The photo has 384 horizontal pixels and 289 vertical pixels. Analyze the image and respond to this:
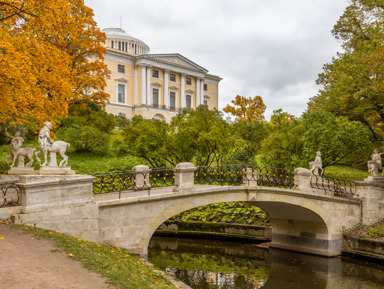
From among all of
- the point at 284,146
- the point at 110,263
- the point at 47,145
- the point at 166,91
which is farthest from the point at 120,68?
the point at 110,263

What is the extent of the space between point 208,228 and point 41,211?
1229cm

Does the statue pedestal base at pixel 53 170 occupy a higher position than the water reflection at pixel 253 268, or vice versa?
the statue pedestal base at pixel 53 170

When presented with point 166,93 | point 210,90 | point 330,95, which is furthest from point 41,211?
point 210,90

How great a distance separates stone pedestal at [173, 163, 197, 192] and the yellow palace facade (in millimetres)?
35579

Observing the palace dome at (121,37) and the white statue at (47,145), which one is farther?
the palace dome at (121,37)

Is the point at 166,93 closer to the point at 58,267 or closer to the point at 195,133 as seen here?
the point at 195,133

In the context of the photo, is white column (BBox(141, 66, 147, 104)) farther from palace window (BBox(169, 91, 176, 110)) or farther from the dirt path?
the dirt path

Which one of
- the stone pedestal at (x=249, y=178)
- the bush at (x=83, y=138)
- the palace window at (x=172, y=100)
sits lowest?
the stone pedestal at (x=249, y=178)

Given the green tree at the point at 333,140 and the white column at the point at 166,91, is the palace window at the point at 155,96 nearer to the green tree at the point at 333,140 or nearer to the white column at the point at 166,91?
the white column at the point at 166,91

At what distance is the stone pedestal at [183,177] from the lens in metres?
11.8

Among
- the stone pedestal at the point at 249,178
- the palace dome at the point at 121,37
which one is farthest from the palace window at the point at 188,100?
the stone pedestal at the point at 249,178

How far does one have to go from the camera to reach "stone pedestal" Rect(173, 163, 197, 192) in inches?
465

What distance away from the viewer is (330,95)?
24609mm

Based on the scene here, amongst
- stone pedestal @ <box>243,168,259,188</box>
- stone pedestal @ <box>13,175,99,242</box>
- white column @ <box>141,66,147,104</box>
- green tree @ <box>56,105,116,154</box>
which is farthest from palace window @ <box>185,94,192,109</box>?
stone pedestal @ <box>13,175,99,242</box>
